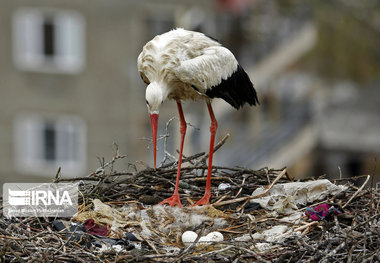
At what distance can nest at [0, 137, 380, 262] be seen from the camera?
6.10 metres

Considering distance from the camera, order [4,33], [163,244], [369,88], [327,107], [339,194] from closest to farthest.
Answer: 1. [163,244]
2. [339,194]
3. [4,33]
4. [327,107]
5. [369,88]

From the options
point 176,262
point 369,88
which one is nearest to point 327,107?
point 369,88

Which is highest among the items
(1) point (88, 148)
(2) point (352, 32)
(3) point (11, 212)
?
(3) point (11, 212)

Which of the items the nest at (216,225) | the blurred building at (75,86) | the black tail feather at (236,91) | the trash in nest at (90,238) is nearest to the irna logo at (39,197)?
the nest at (216,225)

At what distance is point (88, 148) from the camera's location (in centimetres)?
2186

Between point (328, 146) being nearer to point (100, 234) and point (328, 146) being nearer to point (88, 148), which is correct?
point (88, 148)

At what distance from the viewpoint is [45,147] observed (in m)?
21.6

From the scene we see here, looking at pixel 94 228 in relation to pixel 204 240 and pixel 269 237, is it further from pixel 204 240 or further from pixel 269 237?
pixel 269 237

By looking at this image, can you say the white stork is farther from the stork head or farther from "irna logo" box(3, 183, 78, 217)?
"irna logo" box(3, 183, 78, 217)

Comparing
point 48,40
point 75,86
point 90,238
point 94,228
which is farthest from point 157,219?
point 75,86

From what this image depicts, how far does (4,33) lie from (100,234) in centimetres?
1534

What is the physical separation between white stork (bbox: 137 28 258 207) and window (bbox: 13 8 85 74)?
1425cm

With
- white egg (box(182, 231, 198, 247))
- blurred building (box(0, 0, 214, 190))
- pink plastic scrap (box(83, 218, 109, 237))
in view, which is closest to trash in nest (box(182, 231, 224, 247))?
white egg (box(182, 231, 198, 247))

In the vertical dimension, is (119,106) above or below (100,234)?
below
